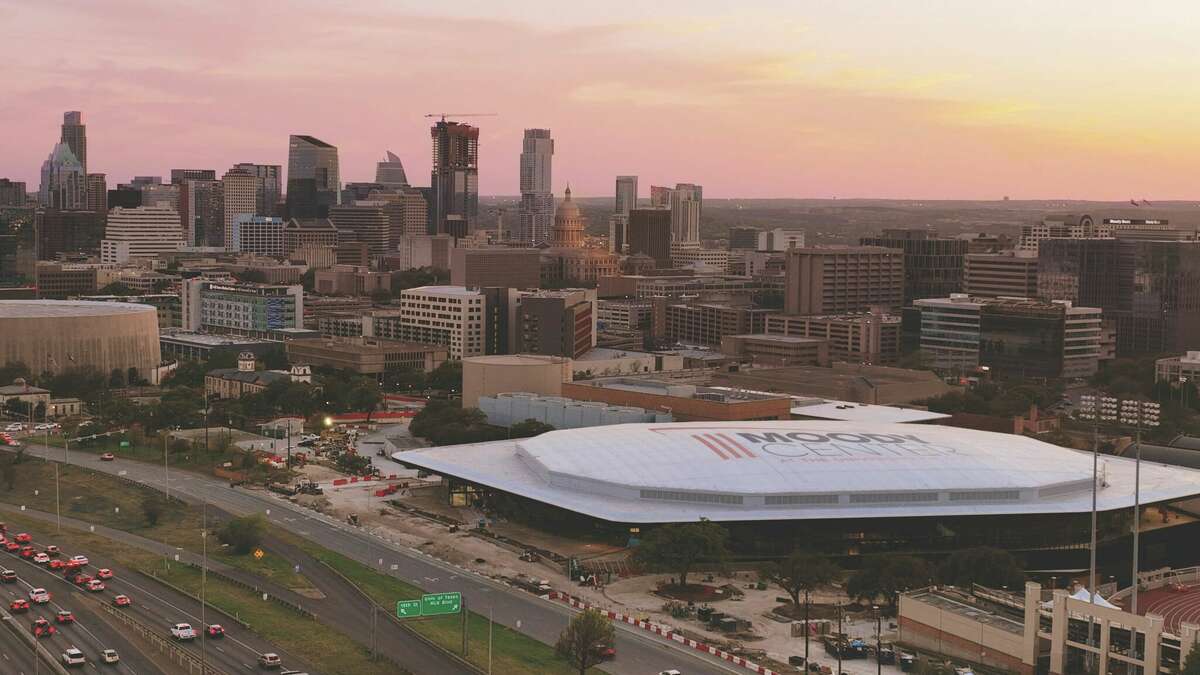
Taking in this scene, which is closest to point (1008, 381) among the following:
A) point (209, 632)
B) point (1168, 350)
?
point (1168, 350)

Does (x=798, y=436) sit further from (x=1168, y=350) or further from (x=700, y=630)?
(x=1168, y=350)

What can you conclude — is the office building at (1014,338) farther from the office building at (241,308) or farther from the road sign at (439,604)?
the road sign at (439,604)

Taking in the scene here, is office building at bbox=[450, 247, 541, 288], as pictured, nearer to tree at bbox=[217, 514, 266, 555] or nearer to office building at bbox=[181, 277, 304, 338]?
office building at bbox=[181, 277, 304, 338]

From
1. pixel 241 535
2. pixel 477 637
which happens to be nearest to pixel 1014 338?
pixel 241 535

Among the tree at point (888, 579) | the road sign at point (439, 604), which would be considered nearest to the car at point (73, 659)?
the road sign at point (439, 604)

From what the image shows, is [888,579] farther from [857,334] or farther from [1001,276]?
[1001,276]

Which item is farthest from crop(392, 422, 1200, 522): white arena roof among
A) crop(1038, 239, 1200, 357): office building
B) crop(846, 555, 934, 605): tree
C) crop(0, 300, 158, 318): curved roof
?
crop(1038, 239, 1200, 357): office building
